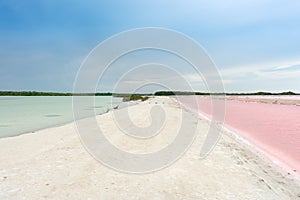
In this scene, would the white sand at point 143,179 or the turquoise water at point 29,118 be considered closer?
the white sand at point 143,179

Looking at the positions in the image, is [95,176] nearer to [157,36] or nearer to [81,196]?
[81,196]

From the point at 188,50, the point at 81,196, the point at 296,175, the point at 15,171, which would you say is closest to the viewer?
the point at 81,196

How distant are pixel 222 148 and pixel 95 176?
15.4 feet

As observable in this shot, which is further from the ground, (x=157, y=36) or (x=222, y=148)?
(x=157, y=36)

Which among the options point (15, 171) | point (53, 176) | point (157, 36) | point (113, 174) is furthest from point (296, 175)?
point (157, 36)

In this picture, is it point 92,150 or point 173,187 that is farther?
point 92,150

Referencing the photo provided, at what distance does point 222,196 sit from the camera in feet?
15.0

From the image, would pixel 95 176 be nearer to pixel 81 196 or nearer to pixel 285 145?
pixel 81 196

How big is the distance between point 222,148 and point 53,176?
5375 mm

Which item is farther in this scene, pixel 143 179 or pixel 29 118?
pixel 29 118

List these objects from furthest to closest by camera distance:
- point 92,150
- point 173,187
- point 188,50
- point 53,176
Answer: point 188,50
point 92,150
point 53,176
point 173,187

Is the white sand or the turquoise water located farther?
the turquoise water

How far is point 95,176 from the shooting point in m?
5.55

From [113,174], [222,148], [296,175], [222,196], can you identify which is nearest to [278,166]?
[296,175]
